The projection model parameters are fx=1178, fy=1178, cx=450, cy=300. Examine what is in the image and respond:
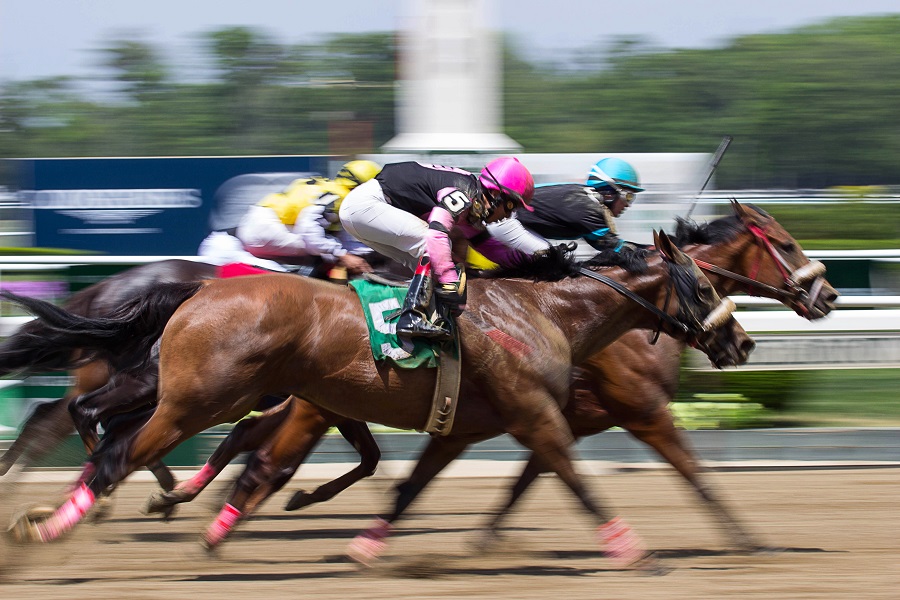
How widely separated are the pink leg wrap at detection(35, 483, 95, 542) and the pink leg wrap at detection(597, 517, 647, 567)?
198 centimetres

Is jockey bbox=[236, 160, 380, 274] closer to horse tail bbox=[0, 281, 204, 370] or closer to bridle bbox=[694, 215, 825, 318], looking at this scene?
horse tail bbox=[0, 281, 204, 370]

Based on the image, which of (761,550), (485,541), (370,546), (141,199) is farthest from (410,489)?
(141,199)

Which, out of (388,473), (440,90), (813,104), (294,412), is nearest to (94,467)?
(294,412)

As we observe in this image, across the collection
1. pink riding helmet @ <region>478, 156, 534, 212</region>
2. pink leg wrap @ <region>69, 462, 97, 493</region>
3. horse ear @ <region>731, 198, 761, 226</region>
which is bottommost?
pink leg wrap @ <region>69, 462, 97, 493</region>

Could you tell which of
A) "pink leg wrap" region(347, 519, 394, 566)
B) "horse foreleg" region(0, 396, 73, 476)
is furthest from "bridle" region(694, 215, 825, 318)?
"horse foreleg" region(0, 396, 73, 476)

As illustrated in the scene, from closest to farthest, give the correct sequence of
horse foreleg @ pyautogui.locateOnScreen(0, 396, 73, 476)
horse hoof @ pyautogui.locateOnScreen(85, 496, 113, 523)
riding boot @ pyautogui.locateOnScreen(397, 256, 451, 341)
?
1. riding boot @ pyautogui.locateOnScreen(397, 256, 451, 341)
2. horse hoof @ pyautogui.locateOnScreen(85, 496, 113, 523)
3. horse foreleg @ pyautogui.locateOnScreen(0, 396, 73, 476)

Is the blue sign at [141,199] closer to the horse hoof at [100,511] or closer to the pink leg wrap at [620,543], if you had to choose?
the horse hoof at [100,511]

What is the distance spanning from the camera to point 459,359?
4.68 m

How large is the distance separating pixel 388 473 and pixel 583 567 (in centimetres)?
261

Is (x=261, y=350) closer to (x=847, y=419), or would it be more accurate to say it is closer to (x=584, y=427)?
(x=584, y=427)

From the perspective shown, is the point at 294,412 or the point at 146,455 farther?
the point at 294,412

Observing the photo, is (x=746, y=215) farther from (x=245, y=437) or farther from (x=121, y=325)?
(x=121, y=325)

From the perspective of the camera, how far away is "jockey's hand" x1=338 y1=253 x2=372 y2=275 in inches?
228

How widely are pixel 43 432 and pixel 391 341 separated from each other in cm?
246
